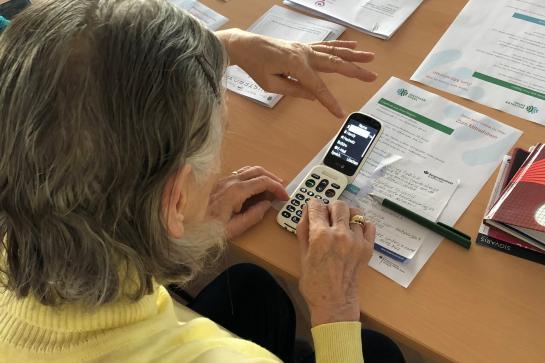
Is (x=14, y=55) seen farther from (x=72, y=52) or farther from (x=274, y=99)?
(x=274, y=99)

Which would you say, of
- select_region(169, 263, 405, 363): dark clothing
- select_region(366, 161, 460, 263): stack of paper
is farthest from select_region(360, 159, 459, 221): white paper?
select_region(169, 263, 405, 363): dark clothing

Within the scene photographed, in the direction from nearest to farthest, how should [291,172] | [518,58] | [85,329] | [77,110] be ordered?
[77,110], [85,329], [291,172], [518,58]

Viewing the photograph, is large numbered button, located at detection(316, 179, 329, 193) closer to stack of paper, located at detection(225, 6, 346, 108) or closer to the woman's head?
stack of paper, located at detection(225, 6, 346, 108)

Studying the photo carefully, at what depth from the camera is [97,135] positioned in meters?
0.46

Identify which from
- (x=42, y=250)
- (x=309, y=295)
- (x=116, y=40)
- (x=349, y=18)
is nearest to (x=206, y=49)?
(x=116, y=40)

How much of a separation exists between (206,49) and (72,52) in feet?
0.43

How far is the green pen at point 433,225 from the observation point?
791mm

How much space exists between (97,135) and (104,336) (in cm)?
24

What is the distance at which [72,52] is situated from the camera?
1.51 ft

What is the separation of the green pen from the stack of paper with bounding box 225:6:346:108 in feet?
1.03

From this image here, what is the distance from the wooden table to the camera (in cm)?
71

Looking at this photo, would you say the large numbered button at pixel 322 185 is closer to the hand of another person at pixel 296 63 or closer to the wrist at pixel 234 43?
the hand of another person at pixel 296 63

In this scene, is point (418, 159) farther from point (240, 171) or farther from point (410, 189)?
point (240, 171)

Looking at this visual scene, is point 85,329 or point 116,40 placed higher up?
point 116,40
